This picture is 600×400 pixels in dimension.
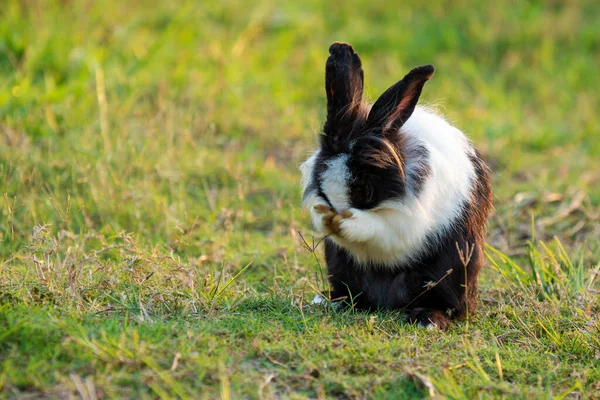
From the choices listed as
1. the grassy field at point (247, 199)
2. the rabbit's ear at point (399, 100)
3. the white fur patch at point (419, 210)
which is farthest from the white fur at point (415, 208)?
the grassy field at point (247, 199)

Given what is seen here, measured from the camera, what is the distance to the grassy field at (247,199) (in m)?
3.45

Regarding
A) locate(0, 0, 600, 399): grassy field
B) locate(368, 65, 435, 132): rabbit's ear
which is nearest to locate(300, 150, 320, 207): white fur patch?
locate(368, 65, 435, 132): rabbit's ear

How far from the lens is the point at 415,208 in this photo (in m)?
3.98

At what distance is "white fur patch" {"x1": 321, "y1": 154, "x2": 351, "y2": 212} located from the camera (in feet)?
12.9

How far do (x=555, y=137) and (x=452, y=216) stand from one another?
426 centimetres

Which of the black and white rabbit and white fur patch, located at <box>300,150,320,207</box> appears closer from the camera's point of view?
the black and white rabbit

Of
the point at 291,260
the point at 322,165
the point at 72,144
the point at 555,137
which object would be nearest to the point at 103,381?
the point at 322,165

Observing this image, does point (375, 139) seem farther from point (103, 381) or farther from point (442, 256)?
point (103, 381)

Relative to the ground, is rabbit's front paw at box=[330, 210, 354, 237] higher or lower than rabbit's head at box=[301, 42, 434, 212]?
lower

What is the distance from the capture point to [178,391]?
10.3 ft

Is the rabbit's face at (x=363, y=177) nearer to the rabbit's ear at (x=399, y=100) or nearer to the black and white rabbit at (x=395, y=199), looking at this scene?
the black and white rabbit at (x=395, y=199)

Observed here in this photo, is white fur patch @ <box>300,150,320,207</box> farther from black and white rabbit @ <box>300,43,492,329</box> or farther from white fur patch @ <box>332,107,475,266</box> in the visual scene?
white fur patch @ <box>332,107,475,266</box>

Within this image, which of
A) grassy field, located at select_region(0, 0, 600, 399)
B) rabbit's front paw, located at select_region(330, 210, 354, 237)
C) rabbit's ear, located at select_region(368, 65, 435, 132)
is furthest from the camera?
rabbit's ear, located at select_region(368, 65, 435, 132)

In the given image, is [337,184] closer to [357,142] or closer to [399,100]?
[357,142]
